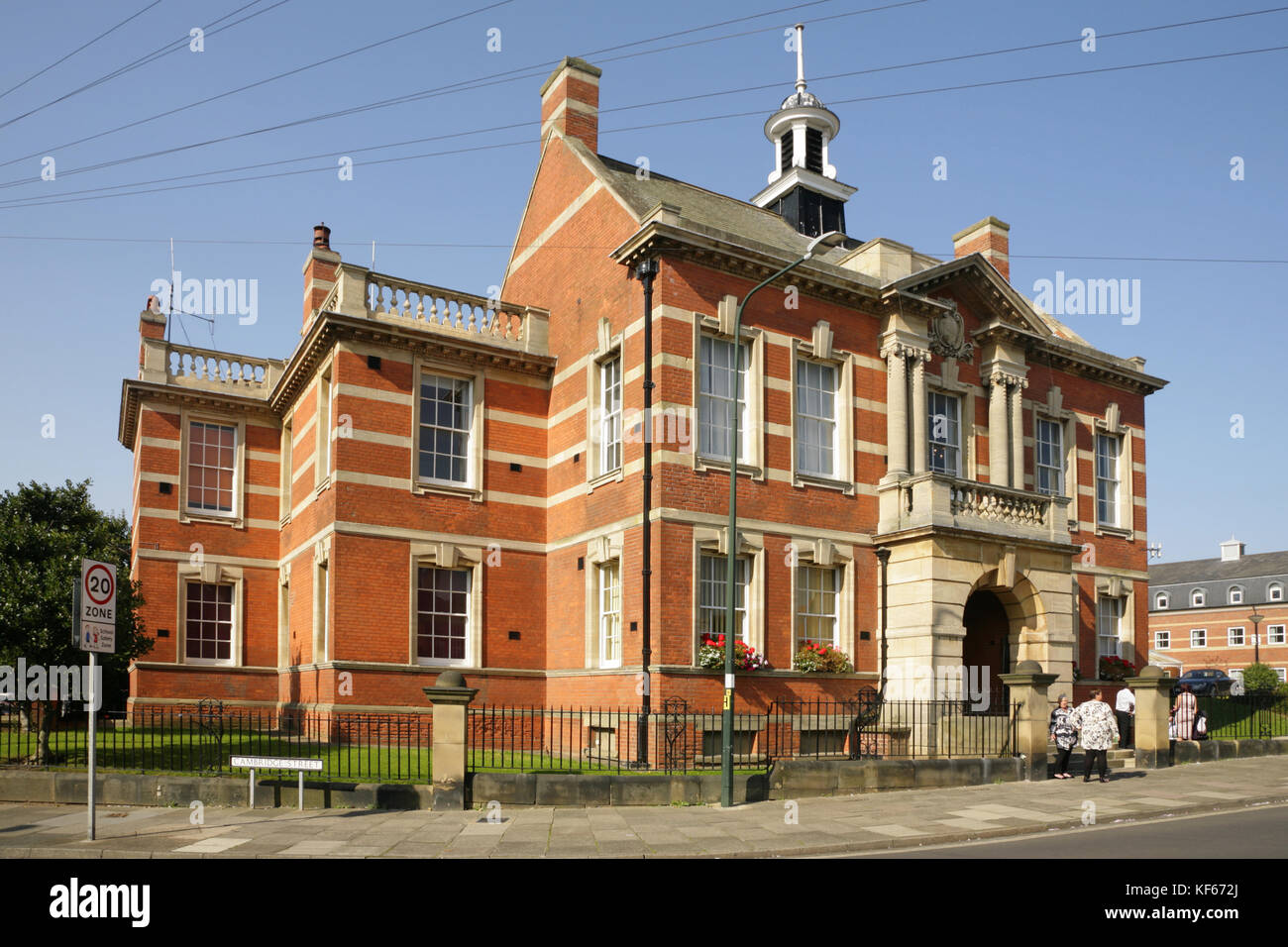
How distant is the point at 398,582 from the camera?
79.3 ft

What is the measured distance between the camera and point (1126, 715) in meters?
26.1

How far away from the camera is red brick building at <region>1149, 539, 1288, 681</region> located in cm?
7438

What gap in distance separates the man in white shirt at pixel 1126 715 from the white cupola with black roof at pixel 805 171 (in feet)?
55.9

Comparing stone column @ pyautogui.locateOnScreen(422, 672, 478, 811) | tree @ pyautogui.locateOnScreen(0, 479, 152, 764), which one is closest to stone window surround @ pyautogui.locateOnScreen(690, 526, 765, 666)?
stone column @ pyautogui.locateOnScreen(422, 672, 478, 811)

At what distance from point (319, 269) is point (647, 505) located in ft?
54.7

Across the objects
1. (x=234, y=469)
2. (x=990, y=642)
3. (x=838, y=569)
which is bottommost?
(x=990, y=642)

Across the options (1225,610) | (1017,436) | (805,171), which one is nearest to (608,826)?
(1017,436)

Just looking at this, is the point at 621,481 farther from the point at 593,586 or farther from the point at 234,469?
the point at 234,469

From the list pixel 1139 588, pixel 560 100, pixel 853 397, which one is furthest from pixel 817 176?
pixel 1139 588

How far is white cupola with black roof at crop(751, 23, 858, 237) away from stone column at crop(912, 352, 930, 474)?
401 inches

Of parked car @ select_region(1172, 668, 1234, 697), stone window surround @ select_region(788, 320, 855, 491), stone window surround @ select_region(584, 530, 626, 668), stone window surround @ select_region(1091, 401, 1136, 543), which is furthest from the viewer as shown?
parked car @ select_region(1172, 668, 1234, 697)

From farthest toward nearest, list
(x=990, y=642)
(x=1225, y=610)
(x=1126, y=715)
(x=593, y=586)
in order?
(x=1225, y=610)
(x=990, y=642)
(x=1126, y=715)
(x=593, y=586)

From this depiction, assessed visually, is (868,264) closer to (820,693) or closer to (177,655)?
(820,693)

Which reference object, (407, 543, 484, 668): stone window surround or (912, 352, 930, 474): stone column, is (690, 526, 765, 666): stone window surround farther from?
(407, 543, 484, 668): stone window surround
